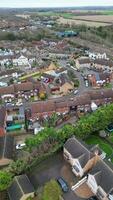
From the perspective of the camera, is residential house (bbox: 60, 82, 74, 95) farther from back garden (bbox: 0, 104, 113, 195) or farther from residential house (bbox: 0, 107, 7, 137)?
back garden (bbox: 0, 104, 113, 195)

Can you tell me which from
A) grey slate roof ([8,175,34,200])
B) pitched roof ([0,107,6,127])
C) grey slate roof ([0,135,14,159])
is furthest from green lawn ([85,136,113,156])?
pitched roof ([0,107,6,127])

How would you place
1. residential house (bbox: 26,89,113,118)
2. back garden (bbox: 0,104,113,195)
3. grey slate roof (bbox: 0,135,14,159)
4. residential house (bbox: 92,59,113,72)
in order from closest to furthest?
back garden (bbox: 0,104,113,195) < grey slate roof (bbox: 0,135,14,159) < residential house (bbox: 26,89,113,118) < residential house (bbox: 92,59,113,72)

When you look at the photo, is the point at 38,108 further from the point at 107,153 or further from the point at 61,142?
the point at 107,153

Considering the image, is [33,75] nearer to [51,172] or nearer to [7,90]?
[7,90]

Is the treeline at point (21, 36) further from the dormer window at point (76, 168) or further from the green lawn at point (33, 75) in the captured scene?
the dormer window at point (76, 168)

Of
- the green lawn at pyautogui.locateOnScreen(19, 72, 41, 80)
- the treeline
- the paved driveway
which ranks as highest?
the treeline

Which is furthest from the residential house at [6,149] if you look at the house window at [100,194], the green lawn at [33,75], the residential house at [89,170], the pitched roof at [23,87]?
the green lawn at [33,75]

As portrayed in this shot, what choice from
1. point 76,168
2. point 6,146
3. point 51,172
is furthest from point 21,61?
point 76,168
